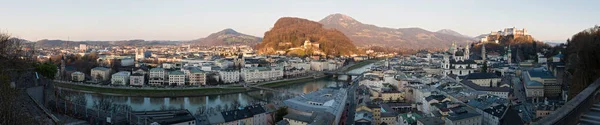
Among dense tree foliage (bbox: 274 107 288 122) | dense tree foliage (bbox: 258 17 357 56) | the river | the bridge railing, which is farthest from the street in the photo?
dense tree foliage (bbox: 258 17 357 56)

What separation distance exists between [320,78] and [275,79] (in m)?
2.90

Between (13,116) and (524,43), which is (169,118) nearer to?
(13,116)

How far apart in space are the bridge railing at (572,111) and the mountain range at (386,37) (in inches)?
2286

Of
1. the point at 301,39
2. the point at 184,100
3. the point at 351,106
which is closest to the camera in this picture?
the point at 351,106

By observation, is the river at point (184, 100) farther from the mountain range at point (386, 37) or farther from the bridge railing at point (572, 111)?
the mountain range at point (386, 37)

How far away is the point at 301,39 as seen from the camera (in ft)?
117

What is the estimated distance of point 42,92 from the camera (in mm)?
7605

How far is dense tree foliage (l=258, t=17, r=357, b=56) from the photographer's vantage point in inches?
1366

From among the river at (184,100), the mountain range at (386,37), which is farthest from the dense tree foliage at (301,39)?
the mountain range at (386,37)

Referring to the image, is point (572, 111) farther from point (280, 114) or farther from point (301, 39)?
point (301, 39)

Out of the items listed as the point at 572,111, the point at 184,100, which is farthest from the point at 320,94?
the point at 572,111

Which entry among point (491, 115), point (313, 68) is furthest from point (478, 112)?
point (313, 68)

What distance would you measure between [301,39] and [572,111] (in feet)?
110

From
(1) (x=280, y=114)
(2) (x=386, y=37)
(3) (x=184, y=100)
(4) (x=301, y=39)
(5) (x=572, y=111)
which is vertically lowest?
(3) (x=184, y=100)
